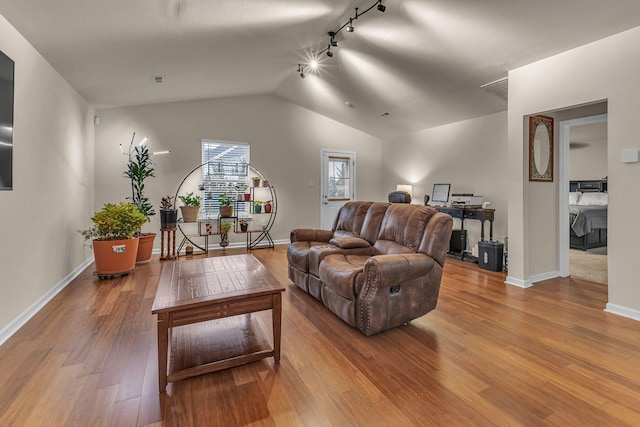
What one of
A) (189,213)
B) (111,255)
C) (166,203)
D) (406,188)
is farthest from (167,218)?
(406,188)

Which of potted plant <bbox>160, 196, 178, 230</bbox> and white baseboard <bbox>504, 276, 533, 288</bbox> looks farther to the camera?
potted plant <bbox>160, 196, 178, 230</bbox>

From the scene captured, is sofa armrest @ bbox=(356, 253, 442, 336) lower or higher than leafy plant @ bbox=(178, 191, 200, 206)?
lower

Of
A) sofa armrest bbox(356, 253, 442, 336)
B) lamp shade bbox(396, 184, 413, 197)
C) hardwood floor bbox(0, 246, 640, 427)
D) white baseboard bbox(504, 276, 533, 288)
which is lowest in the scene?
hardwood floor bbox(0, 246, 640, 427)

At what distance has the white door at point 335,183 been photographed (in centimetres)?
699

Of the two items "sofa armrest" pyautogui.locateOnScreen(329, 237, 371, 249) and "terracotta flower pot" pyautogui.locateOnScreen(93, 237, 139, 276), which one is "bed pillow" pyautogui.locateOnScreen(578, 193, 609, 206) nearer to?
"sofa armrest" pyautogui.locateOnScreen(329, 237, 371, 249)

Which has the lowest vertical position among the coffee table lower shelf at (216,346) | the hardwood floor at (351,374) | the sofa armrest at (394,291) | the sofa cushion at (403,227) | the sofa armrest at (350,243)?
the hardwood floor at (351,374)

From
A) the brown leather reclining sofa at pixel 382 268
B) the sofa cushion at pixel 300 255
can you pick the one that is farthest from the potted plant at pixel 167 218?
the brown leather reclining sofa at pixel 382 268

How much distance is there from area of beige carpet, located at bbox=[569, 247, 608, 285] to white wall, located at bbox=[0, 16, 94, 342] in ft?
19.6

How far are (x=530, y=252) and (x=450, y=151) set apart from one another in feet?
8.38

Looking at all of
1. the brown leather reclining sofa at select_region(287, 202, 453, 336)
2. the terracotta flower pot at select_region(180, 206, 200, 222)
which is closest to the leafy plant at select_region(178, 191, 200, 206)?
the terracotta flower pot at select_region(180, 206, 200, 222)

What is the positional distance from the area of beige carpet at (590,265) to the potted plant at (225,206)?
5.31m

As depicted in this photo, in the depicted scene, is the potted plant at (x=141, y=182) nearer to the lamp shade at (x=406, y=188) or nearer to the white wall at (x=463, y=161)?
the lamp shade at (x=406, y=188)

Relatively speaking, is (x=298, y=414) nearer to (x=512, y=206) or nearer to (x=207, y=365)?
(x=207, y=365)

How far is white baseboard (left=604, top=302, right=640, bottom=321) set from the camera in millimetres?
2711
